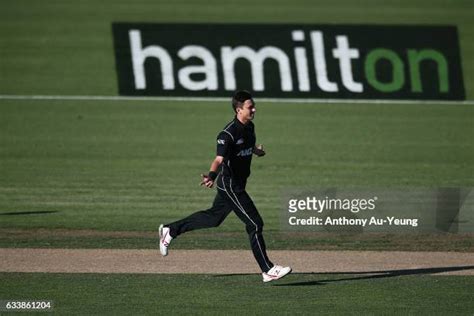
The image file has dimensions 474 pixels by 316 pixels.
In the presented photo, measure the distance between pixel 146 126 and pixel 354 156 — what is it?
5.80m

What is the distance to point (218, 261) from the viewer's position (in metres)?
16.7

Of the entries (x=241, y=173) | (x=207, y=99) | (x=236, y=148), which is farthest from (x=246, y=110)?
(x=207, y=99)

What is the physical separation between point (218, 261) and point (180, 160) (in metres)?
10.6

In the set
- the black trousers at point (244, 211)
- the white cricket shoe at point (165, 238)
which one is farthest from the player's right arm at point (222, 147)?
the white cricket shoe at point (165, 238)

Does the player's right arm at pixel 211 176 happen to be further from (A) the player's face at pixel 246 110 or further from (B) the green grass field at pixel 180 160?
(B) the green grass field at pixel 180 160

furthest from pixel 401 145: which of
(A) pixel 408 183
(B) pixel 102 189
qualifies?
(B) pixel 102 189

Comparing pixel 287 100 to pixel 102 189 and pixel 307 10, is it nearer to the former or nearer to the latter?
pixel 307 10

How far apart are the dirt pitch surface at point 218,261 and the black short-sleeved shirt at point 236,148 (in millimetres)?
1682

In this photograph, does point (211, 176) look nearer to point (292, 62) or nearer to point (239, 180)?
point (239, 180)

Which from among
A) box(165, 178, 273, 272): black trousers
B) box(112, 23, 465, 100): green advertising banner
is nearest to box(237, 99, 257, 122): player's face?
box(165, 178, 273, 272): black trousers

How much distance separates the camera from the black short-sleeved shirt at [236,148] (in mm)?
14461

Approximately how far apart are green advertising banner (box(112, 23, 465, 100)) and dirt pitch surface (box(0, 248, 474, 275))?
15.0 meters

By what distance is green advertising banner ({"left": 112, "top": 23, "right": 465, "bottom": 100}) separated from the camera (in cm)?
3247

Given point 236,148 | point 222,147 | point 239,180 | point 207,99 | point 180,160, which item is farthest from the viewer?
point 207,99
